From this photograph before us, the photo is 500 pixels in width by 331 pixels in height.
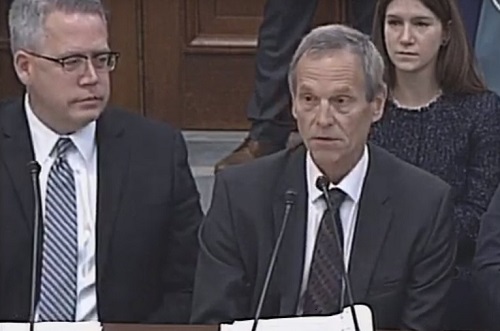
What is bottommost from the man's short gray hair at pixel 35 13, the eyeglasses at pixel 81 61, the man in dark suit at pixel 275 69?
the man in dark suit at pixel 275 69

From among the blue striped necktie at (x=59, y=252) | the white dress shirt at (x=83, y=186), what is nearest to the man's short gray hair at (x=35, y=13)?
the white dress shirt at (x=83, y=186)

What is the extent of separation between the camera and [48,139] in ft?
10.2

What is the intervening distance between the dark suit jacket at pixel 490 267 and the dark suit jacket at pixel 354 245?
3.6 inches

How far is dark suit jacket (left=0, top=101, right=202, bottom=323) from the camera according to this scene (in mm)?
3059

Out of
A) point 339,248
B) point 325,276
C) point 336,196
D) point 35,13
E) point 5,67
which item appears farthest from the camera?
point 5,67

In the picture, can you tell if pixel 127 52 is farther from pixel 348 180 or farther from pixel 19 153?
pixel 348 180

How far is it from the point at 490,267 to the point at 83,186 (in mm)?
843

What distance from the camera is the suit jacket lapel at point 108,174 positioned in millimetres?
3078

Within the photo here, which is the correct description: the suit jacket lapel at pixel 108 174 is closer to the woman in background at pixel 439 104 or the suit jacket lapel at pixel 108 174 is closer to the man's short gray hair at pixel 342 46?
the man's short gray hair at pixel 342 46

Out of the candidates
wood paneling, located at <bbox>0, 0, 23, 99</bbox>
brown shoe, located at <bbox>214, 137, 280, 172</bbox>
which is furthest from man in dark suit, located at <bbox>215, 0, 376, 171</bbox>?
wood paneling, located at <bbox>0, 0, 23, 99</bbox>

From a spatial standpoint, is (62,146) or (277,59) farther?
(277,59)

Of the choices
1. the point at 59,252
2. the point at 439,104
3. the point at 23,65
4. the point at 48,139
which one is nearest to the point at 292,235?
the point at 59,252

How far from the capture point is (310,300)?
9.25ft

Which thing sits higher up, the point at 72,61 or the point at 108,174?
the point at 72,61
